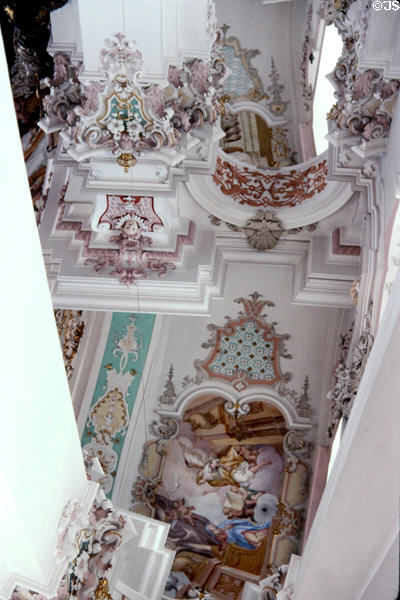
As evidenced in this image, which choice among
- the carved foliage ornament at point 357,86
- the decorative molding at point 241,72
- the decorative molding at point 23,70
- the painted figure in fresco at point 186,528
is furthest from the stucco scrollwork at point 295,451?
the decorative molding at point 23,70

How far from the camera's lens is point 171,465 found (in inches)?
391

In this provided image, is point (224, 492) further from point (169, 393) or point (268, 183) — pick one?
point (268, 183)

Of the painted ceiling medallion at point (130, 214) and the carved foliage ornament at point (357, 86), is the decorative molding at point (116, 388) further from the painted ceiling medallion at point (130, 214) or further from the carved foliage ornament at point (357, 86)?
the carved foliage ornament at point (357, 86)

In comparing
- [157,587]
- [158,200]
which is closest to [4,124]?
[158,200]

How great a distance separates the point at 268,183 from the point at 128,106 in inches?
80.7

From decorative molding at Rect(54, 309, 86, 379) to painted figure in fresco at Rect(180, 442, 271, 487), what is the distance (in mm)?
1562

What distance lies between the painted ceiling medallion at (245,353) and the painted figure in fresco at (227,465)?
2.30 feet

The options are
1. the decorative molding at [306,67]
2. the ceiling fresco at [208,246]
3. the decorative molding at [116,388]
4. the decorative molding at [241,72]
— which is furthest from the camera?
the decorative molding at [241,72]

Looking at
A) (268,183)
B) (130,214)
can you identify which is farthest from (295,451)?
(130,214)

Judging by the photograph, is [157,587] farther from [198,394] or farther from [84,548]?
[198,394]

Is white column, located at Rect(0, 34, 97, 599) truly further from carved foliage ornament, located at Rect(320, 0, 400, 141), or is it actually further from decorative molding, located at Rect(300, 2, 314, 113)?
decorative molding, located at Rect(300, 2, 314, 113)

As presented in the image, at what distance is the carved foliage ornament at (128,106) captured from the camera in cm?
673

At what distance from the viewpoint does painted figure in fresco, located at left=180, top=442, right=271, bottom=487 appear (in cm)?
981

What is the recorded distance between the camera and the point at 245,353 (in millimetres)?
9898
